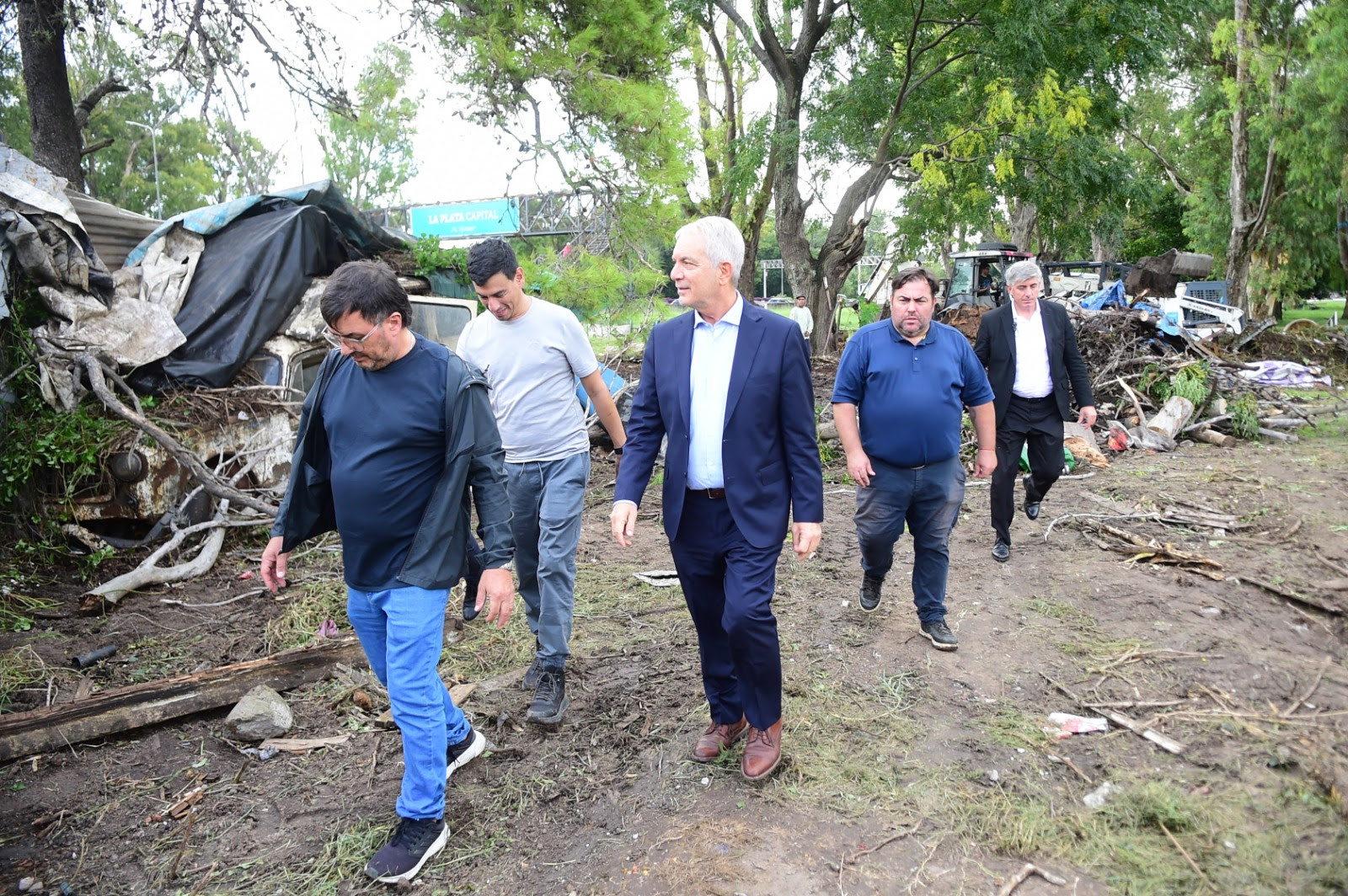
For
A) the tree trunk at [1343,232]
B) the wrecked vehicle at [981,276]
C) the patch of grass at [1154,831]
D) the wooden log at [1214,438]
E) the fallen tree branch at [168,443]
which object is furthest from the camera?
the tree trunk at [1343,232]

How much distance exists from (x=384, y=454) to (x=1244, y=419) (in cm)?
1120

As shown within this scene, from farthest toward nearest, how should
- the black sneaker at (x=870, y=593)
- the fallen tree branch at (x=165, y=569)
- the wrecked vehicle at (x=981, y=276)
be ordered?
the wrecked vehicle at (x=981, y=276) → the fallen tree branch at (x=165, y=569) → the black sneaker at (x=870, y=593)

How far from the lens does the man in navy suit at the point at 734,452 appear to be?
3.10 meters

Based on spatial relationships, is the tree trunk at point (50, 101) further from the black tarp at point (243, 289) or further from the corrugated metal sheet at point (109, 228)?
the black tarp at point (243, 289)

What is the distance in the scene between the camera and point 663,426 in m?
3.34

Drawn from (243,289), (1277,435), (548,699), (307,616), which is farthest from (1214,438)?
(243,289)

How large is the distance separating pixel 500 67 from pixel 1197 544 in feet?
27.2

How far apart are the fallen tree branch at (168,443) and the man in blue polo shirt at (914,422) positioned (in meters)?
4.48

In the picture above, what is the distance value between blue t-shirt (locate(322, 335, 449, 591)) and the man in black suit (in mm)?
4010

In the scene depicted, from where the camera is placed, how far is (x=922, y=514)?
452cm

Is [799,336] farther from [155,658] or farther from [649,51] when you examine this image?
[649,51]

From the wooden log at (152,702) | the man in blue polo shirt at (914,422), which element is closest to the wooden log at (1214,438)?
the man in blue polo shirt at (914,422)

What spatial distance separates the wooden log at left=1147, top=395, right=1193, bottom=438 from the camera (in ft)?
33.9

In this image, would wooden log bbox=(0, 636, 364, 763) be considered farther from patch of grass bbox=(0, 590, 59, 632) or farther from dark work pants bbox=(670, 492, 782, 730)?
dark work pants bbox=(670, 492, 782, 730)
